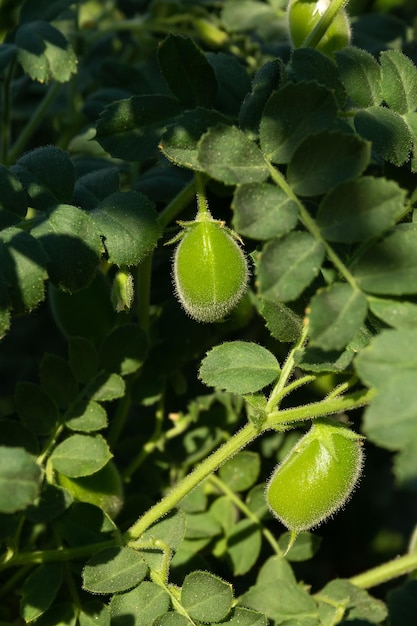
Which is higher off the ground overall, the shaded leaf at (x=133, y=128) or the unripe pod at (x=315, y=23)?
the unripe pod at (x=315, y=23)

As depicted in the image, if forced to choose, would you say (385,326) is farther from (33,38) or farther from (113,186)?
(33,38)

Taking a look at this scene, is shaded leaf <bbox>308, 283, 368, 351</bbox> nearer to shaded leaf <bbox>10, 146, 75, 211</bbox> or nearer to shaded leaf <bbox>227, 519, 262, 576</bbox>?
shaded leaf <bbox>10, 146, 75, 211</bbox>

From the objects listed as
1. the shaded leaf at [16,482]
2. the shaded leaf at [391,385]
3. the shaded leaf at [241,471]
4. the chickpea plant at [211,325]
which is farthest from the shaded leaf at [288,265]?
the shaded leaf at [241,471]

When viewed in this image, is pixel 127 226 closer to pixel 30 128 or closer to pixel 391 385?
pixel 391 385

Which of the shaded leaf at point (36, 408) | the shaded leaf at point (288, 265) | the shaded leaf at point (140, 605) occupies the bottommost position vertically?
the shaded leaf at point (140, 605)

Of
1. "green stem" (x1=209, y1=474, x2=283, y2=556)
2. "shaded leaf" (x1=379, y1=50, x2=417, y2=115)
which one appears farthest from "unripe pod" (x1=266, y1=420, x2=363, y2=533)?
"shaded leaf" (x1=379, y1=50, x2=417, y2=115)

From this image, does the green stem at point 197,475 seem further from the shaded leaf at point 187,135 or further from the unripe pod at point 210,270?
the shaded leaf at point 187,135

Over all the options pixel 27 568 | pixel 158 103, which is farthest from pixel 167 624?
pixel 158 103
